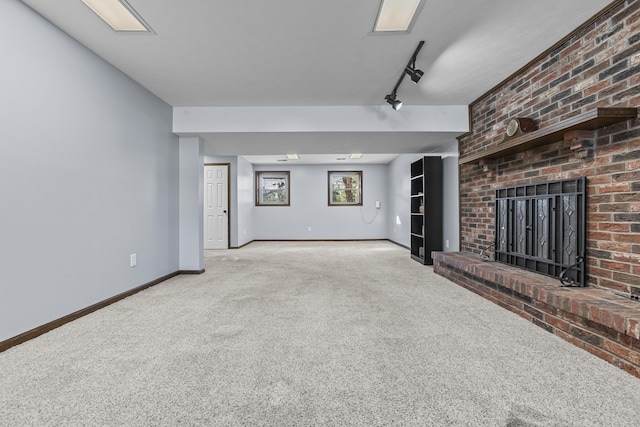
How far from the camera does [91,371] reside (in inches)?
59.8

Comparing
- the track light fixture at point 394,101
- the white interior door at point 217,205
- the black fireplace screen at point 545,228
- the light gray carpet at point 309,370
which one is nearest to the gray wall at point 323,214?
the white interior door at point 217,205

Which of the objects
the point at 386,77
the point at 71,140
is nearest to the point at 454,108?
the point at 386,77

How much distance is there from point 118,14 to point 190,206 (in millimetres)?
2325

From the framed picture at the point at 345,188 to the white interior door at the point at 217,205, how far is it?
2954 mm

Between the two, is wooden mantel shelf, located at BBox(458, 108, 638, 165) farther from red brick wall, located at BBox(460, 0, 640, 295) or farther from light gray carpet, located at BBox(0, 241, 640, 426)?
light gray carpet, located at BBox(0, 241, 640, 426)

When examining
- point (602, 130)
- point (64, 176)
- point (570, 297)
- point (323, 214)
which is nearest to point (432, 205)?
point (602, 130)

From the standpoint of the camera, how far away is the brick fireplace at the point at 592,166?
1.73 meters

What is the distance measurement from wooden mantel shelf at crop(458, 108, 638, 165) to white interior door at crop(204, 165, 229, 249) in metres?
5.37

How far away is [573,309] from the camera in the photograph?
1.78 meters

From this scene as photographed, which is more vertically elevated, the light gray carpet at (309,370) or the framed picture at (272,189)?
the framed picture at (272,189)

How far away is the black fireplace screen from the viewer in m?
2.16

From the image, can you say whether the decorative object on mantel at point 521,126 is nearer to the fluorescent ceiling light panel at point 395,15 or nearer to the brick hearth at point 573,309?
the brick hearth at point 573,309

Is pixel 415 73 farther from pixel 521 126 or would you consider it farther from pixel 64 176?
pixel 64 176

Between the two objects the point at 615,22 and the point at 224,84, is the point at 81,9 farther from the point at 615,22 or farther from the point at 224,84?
the point at 615,22
